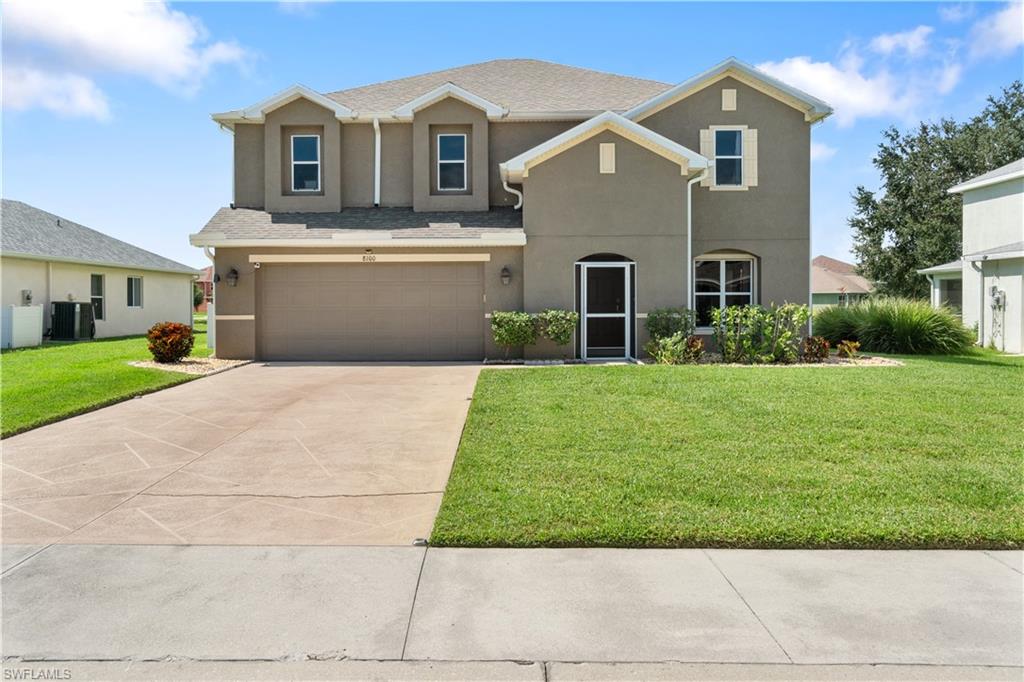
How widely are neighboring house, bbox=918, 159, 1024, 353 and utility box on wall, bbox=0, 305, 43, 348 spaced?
28.4m

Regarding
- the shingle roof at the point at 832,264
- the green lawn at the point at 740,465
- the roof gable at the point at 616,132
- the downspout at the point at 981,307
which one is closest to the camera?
the green lawn at the point at 740,465

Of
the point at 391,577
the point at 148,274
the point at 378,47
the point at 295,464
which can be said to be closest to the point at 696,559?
the point at 391,577

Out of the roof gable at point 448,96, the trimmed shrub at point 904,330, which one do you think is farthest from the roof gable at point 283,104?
the trimmed shrub at point 904,330

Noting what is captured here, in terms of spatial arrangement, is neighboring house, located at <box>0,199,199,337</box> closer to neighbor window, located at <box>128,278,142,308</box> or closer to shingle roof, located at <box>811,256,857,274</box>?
neighbor window, located at <box>128,278,142,308</box>

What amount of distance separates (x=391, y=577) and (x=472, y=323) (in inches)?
462

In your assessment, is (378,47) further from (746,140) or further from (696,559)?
(696,559)

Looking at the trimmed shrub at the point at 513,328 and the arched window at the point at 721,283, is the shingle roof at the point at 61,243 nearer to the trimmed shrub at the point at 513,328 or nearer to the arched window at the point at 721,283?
the trimmed shrub at the point at 513,328

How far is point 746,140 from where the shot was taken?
54.9 ft

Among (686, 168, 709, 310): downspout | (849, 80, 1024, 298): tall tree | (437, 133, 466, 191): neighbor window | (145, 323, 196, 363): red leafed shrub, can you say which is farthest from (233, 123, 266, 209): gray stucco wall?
(849, 80, 1024, 298): tall tree

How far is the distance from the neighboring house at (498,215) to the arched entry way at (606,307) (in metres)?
0.03

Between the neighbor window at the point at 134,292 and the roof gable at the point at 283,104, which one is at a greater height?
the roof gable at the point at 283,104

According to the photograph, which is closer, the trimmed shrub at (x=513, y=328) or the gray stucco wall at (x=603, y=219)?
the trimmed shrub at (x=513, y=328)

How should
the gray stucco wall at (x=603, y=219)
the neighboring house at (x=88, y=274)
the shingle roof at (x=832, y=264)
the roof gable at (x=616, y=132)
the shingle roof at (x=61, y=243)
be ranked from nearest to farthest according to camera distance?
the roof gable at (x=616, y=132)
the gray stucco wall at (x=603, y=219)
the neighboring house at (x=88, y=274)
the shingle roof at (x=61, y=243)
the shingle roof at (x=832, y=264)

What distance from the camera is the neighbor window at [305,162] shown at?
17.5m
